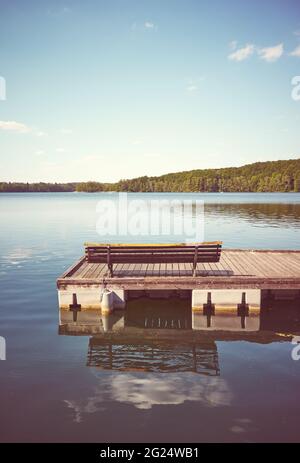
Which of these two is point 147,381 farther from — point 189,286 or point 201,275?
point 201,275

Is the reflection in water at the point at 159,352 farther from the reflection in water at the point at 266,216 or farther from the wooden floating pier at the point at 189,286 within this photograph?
the reflection in water at the point at 266,216

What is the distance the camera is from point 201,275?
12.5 m

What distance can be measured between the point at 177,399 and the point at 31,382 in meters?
3.33

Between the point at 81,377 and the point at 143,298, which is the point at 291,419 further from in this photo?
the point at 143,298

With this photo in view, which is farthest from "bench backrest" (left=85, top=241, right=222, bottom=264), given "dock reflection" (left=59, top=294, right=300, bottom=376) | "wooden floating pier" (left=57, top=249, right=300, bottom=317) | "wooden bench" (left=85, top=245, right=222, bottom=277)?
"dock reflection" (left=59, top=294, right=300, bottom=376)

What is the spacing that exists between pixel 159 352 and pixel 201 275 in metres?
3.50

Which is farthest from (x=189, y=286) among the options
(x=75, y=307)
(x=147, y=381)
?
(x=147, y=381)

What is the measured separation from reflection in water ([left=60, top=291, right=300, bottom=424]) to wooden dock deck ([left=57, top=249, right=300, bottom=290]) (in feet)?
3.58

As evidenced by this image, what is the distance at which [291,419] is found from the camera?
686cm

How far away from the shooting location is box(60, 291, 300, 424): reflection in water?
771 centimetres

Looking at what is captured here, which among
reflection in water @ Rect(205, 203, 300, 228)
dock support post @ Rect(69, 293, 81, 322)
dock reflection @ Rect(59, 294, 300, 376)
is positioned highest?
reflection in water @ Rect(205, 203, 300, 228)

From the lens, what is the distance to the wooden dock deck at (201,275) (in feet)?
38.4

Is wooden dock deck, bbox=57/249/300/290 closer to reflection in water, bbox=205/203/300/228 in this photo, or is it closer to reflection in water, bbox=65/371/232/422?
reflection in water, bbox=65/371/232/422

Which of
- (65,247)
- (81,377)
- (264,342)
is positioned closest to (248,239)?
(65,247)
